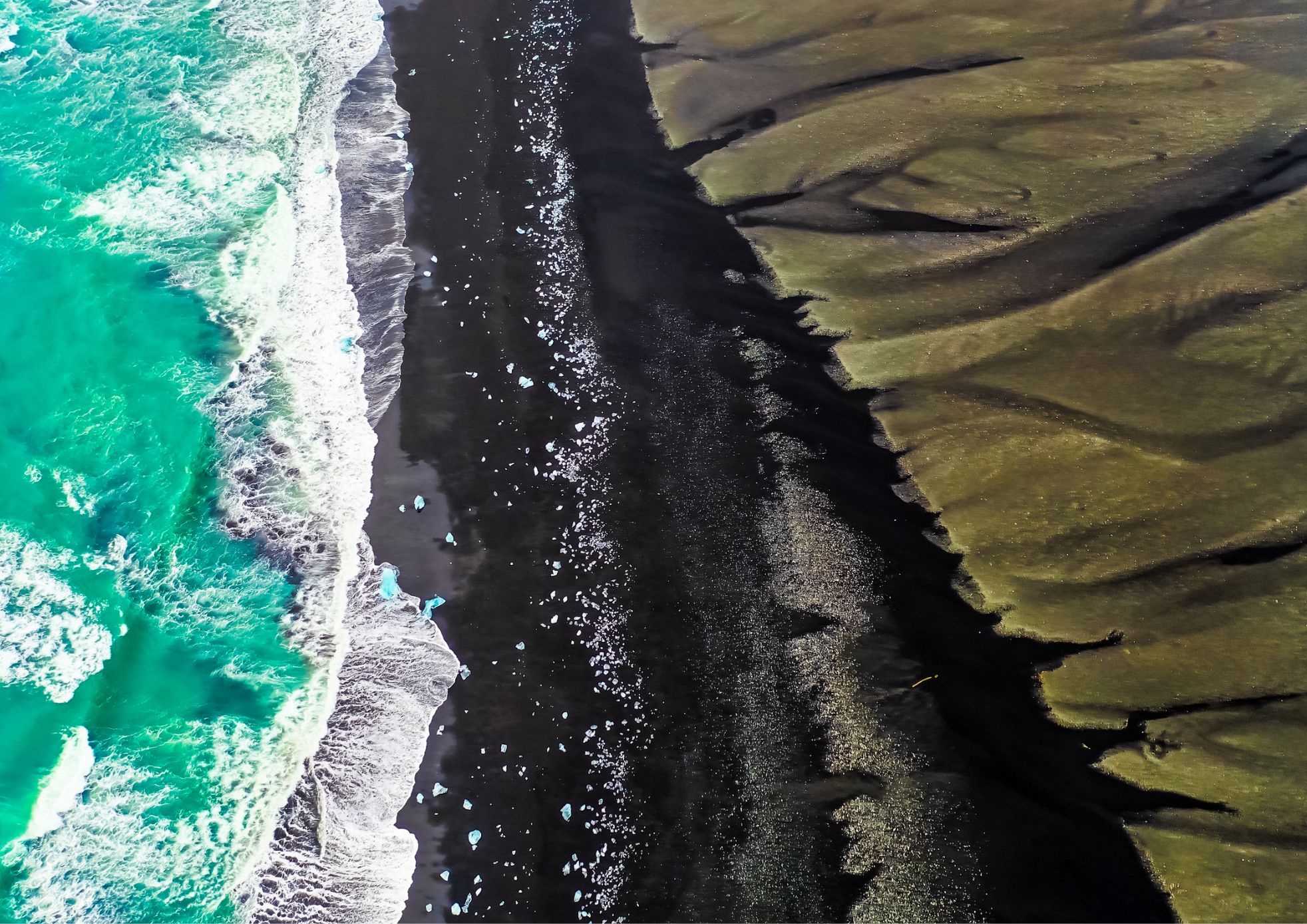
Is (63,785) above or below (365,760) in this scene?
below

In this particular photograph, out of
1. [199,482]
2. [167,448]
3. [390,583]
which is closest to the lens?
[390,583]

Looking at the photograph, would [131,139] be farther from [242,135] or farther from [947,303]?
A: [947,303]

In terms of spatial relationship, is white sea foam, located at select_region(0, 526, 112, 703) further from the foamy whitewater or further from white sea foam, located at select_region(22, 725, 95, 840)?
white sea foam, located at select_region(22, 725, 95, 840)

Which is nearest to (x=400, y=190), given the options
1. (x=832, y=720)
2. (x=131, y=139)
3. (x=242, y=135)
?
(x=242, y=135)

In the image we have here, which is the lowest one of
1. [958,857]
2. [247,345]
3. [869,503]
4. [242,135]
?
[958,857]

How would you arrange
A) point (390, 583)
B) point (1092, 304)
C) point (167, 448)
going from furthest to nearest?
point (1092, 304) < point (167, 448) < point (390, 583)

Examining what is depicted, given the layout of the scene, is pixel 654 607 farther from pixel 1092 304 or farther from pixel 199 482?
pixel 1092 304

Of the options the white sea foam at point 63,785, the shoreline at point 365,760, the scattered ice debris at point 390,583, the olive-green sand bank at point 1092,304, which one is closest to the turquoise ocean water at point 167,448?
the white sea foam at point 63,785

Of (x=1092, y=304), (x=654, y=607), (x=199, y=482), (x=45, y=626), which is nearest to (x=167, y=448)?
(x=199, y=482)
